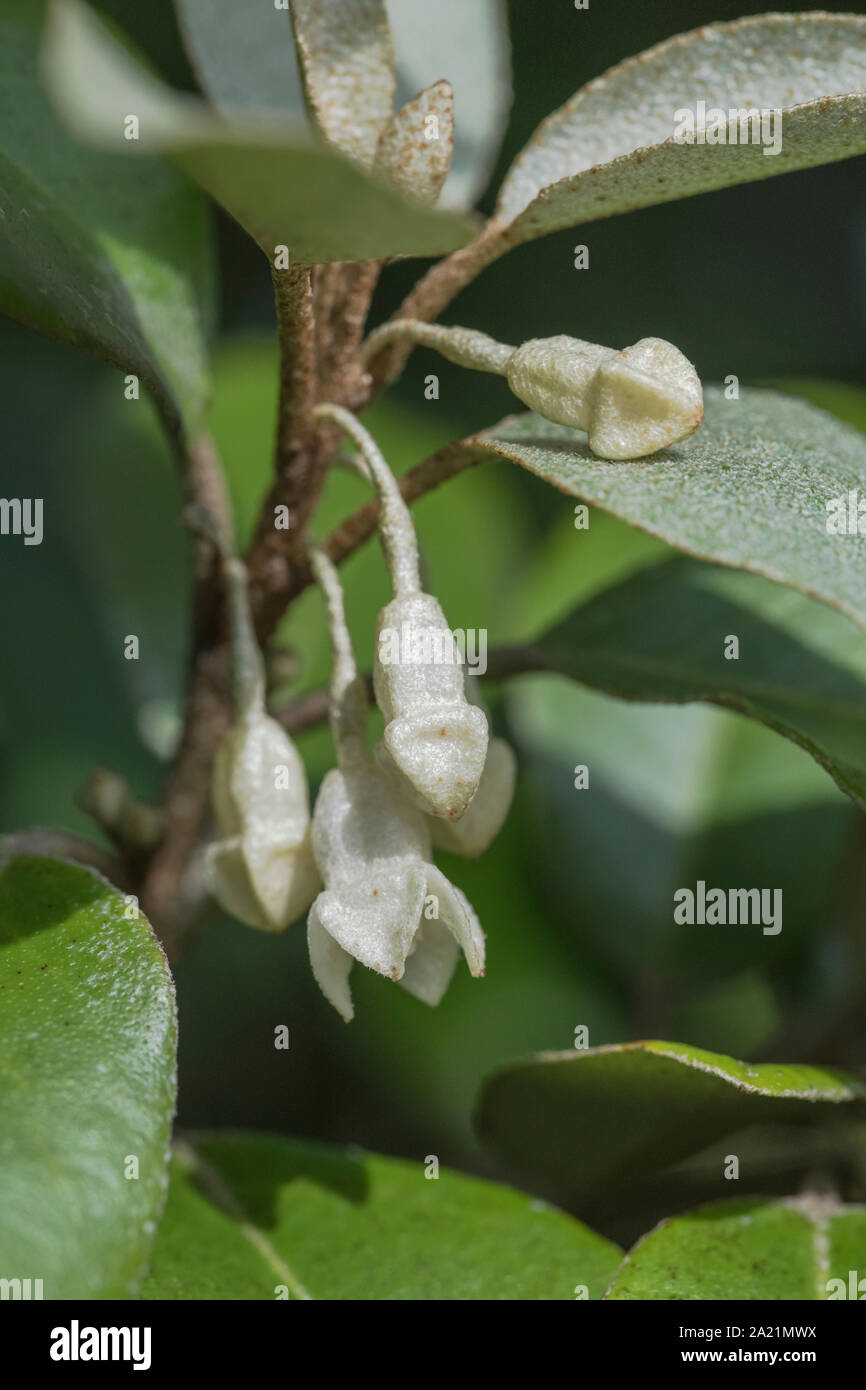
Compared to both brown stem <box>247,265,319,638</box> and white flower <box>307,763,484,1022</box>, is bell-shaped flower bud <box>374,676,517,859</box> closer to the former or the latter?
white flower <box>307,763,484,1022</box>

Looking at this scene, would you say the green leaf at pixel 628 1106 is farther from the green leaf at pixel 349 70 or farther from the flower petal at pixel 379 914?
the green leaf at pixel 349 70

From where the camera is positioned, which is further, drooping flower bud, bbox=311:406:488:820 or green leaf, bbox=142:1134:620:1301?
green leaf, bbox=142:1134:620:1301

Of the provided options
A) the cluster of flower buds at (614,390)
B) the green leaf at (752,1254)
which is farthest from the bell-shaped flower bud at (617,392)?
the green leaf at (752,1254)

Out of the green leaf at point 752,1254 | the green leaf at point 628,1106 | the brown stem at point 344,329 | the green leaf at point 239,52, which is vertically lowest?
the green leaf at point 752,1254

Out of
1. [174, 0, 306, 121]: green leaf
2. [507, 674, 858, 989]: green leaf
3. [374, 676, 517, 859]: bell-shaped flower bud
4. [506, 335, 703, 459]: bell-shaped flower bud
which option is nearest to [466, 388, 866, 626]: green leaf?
[506, 335, 703, 459]: bell-shaped flower bud
